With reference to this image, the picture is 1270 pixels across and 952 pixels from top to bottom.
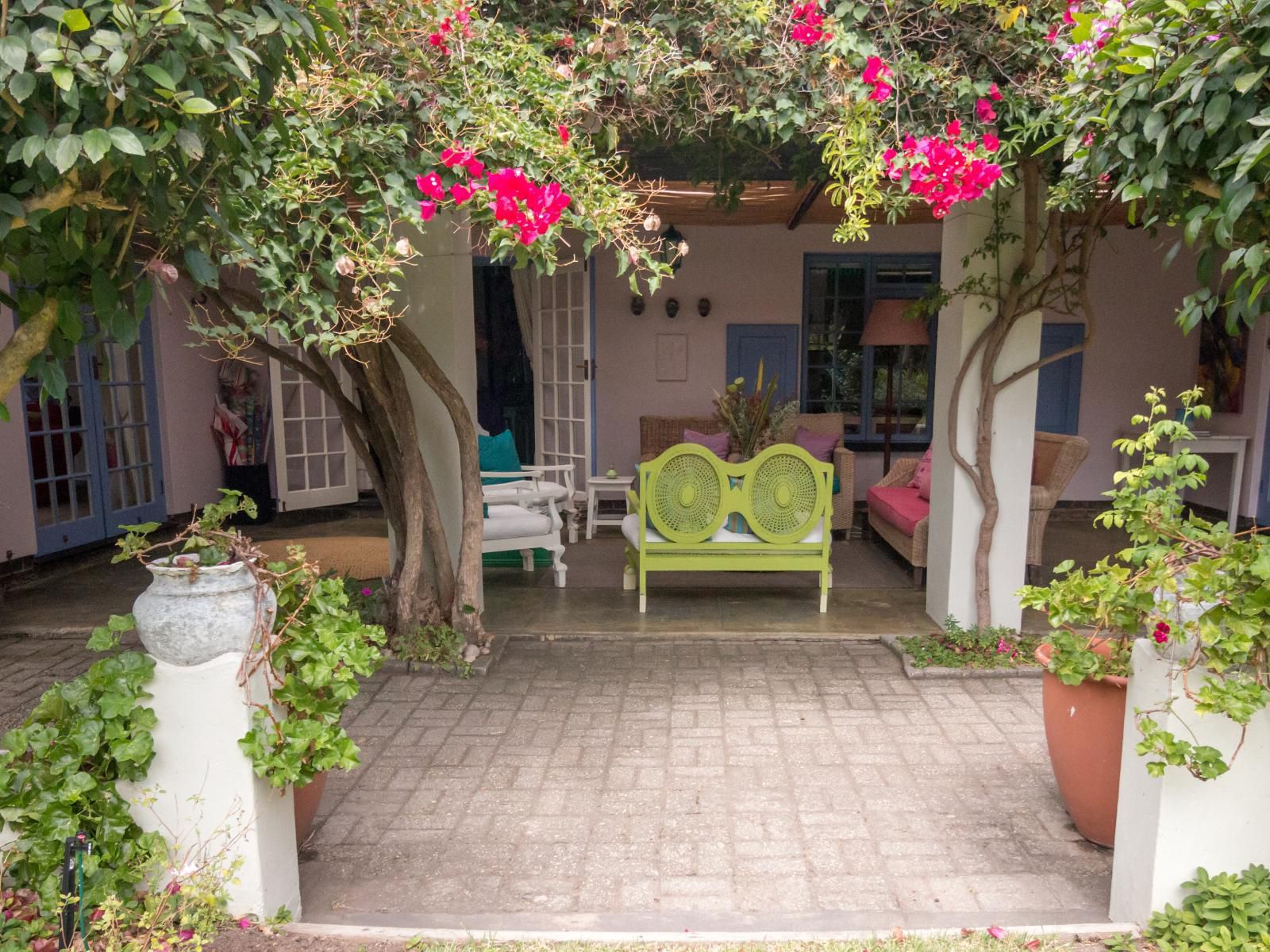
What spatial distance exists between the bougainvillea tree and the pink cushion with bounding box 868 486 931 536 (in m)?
4.62

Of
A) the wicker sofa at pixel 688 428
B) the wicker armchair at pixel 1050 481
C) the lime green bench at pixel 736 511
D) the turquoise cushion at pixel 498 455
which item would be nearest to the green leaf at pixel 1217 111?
the lime green bench at pixel 736 511

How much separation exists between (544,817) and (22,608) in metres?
4.21

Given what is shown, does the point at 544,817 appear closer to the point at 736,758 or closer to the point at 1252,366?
the point at 736,758

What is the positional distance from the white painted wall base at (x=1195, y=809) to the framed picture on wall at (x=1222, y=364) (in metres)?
6.41

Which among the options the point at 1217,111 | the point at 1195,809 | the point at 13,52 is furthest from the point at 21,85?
the point at 1195,809

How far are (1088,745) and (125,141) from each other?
9.59 ft

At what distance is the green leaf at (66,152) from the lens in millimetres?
1428

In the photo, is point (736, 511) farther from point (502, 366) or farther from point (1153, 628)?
point (502, 366)

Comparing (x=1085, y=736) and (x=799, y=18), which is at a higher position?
Answer: (x=799, y=18)

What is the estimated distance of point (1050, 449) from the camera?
18.6ft

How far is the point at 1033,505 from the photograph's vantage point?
5391 mm

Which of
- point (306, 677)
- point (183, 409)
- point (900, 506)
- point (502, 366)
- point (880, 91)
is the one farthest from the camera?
point (502, 366)

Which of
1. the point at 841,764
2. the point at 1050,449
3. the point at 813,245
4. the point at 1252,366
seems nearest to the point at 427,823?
the point at 841,764

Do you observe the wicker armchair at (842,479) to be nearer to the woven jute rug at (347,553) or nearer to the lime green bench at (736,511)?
the lime green bench at (736,511)
